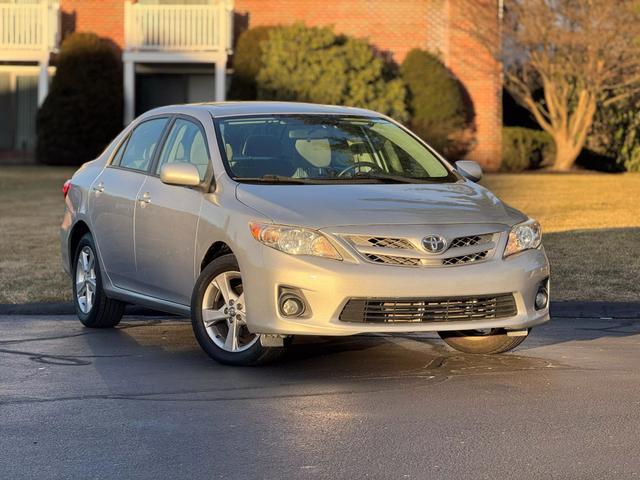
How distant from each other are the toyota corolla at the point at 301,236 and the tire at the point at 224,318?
1 cm

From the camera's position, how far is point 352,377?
8.03 m

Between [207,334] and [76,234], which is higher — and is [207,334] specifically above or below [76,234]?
below

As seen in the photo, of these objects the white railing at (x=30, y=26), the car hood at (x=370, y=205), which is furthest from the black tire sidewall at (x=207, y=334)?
the white railing at (x=30, y=26)

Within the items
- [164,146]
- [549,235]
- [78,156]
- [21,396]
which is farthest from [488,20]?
[21,396]

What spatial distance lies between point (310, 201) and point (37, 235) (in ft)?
33.4

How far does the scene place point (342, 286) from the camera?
25.3 feet

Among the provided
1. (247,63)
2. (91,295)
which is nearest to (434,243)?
(91,295)

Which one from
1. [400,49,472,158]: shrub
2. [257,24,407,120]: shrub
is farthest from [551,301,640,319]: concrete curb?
[400,49,472,158]: shrub

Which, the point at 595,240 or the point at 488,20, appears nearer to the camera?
the point at 595,240

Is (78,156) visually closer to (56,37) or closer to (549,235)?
(56,37)

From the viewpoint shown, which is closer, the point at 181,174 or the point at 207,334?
the point at 207,334

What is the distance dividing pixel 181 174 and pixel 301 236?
3.83ft

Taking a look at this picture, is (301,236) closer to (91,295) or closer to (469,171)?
(469,171)

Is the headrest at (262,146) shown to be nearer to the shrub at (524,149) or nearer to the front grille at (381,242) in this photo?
the front grille at (381,242)
